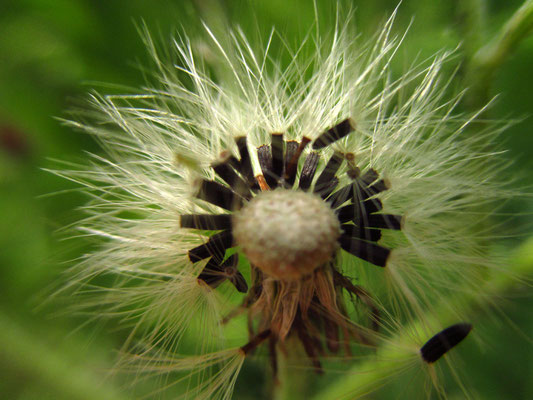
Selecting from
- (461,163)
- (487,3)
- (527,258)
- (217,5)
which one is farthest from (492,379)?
(217,5)

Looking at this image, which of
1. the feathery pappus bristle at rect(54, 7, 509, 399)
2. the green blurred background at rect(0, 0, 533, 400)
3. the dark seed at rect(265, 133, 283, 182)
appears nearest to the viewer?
the feathery pappus bristle at rect(54, 7, 509, 399)

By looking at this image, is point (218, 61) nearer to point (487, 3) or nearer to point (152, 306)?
point (152, 306)

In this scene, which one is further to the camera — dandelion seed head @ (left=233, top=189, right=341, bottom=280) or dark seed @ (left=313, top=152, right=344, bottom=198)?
dark seed @ (left=313, top=152, right=344, bottom=198)

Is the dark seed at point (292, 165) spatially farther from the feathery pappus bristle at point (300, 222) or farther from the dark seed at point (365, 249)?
the dark seed at point (365, 249)

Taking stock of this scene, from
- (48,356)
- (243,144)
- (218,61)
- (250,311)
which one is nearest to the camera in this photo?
(250,311)

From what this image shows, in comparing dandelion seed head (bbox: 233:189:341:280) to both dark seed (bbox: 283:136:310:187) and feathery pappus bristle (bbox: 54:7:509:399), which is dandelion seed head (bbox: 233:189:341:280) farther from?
dark seed (bbox: 283:136:310:187)

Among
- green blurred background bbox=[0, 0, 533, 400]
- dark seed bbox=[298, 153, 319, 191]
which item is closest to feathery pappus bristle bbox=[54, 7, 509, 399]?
dark seed bbox=[298, 153, 319, 191]

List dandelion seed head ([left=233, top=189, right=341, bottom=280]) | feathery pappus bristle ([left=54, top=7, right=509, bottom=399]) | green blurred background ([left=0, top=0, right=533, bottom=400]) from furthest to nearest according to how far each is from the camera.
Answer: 1. green blurred background ([left=0, top=0, right=533, bottom=400])
2. feathery pappus bristle ([left=54, top=7, right=509, bottom=399])
3. dandelion seed head ([left=233, top=189, right=341, bottom=280])
